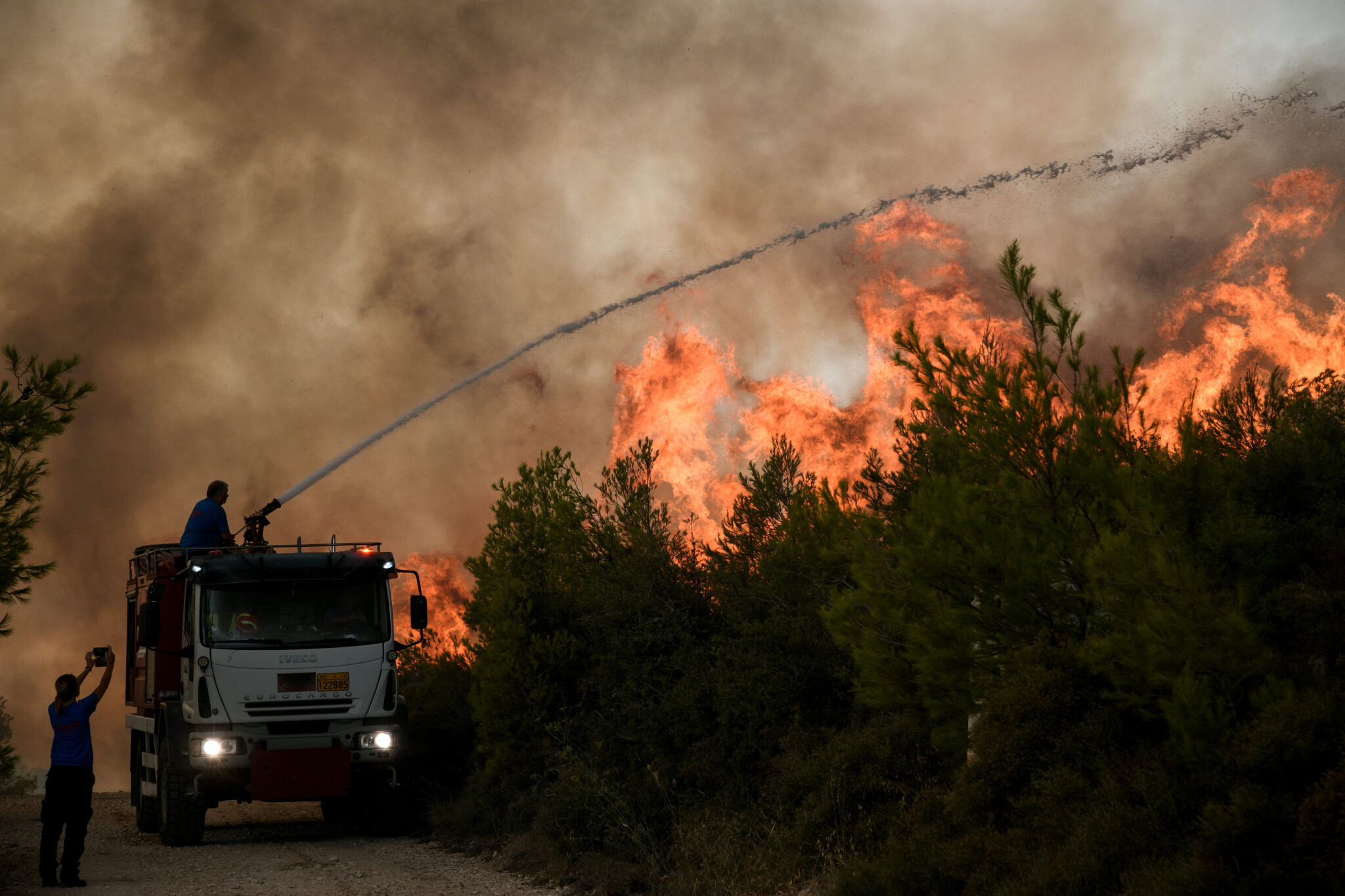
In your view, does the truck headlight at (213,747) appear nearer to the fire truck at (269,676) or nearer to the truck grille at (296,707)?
the fire truck at (269,676)

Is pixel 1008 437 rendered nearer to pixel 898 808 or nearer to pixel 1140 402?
pixel 1140 402

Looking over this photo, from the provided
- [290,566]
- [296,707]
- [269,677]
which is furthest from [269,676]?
[290,566]

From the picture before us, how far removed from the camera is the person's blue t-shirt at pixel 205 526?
15.0 m

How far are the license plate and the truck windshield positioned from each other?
0.42m

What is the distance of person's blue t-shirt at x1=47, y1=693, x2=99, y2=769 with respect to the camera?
1138cm

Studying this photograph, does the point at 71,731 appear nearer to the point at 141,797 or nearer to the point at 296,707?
the point at 296,707

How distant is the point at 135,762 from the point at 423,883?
24.8ft

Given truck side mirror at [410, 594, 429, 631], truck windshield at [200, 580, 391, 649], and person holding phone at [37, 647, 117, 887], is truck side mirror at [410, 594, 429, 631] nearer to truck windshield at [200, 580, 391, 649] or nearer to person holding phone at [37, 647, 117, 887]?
truck windshield at [200, 580, 391, 649]

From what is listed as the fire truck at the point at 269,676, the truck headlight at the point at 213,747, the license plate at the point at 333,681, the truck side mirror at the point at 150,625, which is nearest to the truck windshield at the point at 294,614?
the fire truck at the point at 269,676

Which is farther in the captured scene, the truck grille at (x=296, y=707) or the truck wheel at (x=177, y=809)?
the truck wheel at (x=177, y=809)

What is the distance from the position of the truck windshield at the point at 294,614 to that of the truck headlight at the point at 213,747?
3.99ft

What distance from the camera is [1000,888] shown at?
22.3ft

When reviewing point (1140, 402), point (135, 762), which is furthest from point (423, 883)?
point (1140, 402)

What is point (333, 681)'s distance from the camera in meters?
14.2
